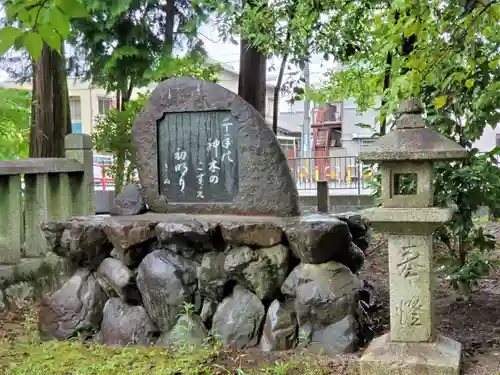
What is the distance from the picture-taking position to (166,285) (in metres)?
4.41

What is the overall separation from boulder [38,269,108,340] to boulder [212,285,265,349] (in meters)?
1.16

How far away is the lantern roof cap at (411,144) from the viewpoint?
3328 mm

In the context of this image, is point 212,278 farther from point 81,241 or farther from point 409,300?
point 409,300

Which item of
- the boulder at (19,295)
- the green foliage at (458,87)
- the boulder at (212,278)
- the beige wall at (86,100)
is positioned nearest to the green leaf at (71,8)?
the green foliage at (458,87)

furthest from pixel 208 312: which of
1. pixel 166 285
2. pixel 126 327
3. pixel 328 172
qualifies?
pixel 328 172

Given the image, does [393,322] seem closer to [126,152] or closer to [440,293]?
[440,293]

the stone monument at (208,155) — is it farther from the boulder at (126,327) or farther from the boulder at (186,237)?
the boulder at (126,327)

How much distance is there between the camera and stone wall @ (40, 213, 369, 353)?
13.2ft

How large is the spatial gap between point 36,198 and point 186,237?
248 centimetres

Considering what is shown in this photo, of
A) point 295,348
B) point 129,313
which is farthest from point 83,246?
point 295,348

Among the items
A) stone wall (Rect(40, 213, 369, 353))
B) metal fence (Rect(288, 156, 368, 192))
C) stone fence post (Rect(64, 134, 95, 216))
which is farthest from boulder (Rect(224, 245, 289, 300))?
metal fence (Rect(288, 156, 368, 192))

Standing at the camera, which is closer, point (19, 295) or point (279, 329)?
point (279, 329)

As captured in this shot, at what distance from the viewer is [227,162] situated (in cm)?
468

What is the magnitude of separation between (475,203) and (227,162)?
85.7 inches
